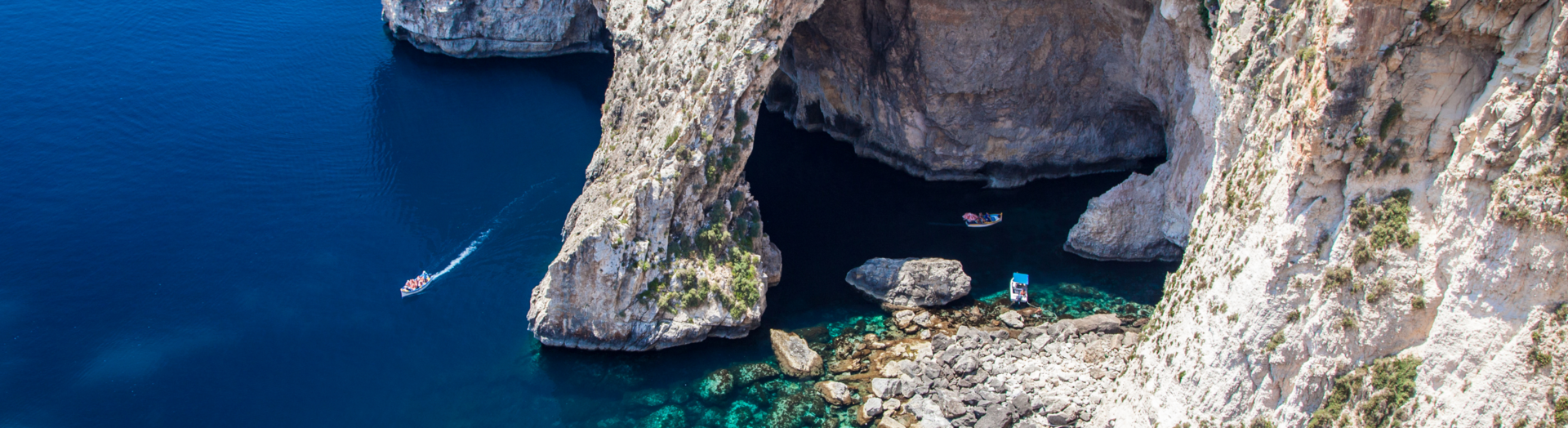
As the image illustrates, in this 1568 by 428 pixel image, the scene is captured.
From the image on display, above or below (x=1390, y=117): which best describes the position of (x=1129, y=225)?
below

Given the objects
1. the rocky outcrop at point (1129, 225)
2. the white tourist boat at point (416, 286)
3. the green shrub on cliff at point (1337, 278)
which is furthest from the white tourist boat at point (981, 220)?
the white tourist boat at point (416, 286)

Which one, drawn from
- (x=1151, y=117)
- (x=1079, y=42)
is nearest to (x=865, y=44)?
(x=1079, y=42)

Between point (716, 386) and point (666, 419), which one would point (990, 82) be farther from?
point (666, 419)

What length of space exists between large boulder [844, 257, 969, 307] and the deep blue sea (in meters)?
1.69

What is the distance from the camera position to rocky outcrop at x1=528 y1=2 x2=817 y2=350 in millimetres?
40844

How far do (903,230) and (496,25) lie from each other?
129 ft

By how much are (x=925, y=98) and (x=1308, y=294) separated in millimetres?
28732

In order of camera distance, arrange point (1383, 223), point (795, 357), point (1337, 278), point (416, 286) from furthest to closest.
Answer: point (416, 286), point (795, 357), point (1337, 278), point (1383, 223)

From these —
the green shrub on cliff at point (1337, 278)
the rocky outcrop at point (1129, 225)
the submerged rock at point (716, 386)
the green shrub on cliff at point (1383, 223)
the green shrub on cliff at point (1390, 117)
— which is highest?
the green shrub on cliff at point (1390, 117)

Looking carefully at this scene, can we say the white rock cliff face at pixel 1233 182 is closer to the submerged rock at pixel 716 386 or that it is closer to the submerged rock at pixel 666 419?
the submerged rock at pixel 716 386

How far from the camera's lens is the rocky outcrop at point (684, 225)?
4084 cm


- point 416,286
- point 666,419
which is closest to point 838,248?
point 666,419

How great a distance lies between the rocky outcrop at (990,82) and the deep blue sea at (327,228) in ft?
6.56

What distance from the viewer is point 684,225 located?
42531mm
